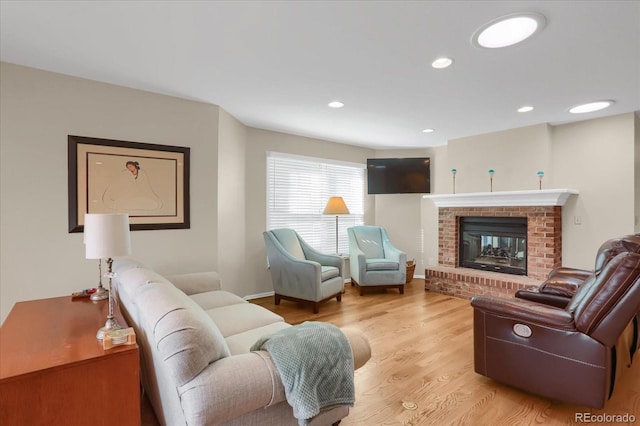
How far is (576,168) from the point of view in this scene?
4.20 metres

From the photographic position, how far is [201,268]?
351cm

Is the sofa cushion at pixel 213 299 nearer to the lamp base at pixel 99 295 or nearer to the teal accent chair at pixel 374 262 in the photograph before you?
the lamp base at pixel 99 295

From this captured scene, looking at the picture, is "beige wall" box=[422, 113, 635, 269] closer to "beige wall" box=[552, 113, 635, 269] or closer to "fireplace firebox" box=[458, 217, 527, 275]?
"beige wall" box=[552, 113, 635, 269]

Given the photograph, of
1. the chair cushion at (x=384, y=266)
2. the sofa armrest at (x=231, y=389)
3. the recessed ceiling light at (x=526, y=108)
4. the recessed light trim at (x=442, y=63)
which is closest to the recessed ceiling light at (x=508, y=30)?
the recessed light trim at (x=442, y=63)

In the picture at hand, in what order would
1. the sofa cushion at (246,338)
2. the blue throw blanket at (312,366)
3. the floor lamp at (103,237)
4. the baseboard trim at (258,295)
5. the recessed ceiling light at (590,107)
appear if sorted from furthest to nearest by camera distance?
the baseboard trim at (258,295) < the recessed ceiling light at (590,107) < the sofa cushion at (246,338) < the floor lamp at (103,237) < the blue throw blanket at (312,366)

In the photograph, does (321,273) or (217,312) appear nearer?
(217,312)

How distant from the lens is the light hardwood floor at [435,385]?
1973 millimetres

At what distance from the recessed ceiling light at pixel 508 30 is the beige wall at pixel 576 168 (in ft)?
8.78

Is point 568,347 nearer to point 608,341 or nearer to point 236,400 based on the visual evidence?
point 608,341

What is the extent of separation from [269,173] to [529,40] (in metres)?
3.37

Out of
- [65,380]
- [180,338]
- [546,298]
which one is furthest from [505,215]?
[65,380]

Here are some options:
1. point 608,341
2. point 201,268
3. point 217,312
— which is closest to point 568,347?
point 608,341

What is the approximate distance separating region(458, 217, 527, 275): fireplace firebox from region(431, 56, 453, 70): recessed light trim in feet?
9.54

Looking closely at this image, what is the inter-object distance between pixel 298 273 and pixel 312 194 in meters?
1.58
